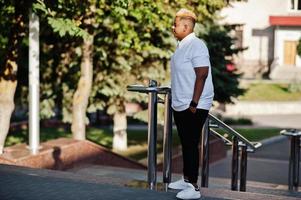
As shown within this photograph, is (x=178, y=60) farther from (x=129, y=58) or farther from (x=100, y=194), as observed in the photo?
(x=129, y=58)

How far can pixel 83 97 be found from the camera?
46.0 feet

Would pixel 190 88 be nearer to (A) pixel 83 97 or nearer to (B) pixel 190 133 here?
(B) pixel 190 133

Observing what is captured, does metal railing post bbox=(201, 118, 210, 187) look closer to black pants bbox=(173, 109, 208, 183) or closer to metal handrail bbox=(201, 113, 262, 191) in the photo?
metal handrail bbox=(201, 113, 262, 191)

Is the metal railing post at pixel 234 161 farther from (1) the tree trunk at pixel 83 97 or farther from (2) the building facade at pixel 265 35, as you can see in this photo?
(2) the building facade at pixel 265 35

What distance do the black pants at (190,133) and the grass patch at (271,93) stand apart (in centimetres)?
2932

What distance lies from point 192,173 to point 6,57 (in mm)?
5693

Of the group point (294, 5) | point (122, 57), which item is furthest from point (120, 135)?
point (294, 5)

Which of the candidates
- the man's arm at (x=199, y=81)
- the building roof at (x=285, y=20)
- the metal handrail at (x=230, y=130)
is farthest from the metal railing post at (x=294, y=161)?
the building roof at (x=285, y=20)

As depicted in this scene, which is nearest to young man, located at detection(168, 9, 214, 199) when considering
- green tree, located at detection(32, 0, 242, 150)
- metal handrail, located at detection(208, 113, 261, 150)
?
metal handrail, located at detection(208, 113, 261, 150)

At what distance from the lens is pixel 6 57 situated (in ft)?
34.2

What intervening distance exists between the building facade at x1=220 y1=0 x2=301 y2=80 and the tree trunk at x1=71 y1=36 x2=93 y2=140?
3246cm

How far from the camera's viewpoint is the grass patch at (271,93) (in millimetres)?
35531

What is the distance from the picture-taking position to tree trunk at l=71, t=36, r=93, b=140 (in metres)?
13.8

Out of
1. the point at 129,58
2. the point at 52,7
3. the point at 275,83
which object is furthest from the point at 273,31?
the point at 52,7
